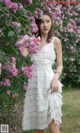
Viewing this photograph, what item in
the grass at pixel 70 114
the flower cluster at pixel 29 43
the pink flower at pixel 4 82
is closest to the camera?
the flower cluster at pixel 29 43

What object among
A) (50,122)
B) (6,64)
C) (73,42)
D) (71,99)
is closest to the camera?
(6,64)

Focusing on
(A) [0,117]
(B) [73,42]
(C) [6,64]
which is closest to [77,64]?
(B) [73,42]

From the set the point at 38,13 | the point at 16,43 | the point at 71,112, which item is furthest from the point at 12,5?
the point at 71,112

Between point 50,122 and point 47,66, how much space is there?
0.51 meters

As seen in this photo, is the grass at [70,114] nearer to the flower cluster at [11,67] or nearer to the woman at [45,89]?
the woman at [45,89]

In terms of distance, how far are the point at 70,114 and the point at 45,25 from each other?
2.93 m

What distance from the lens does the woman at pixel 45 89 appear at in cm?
397

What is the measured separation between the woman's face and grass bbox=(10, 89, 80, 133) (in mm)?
1830

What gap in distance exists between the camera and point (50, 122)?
13.1ft

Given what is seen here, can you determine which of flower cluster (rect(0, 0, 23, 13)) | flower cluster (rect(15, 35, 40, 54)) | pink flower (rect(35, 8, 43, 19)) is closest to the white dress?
pink flower (rect(35, 8, 43, 19))

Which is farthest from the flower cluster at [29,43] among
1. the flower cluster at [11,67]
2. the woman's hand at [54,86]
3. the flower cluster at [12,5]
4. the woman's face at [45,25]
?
the woman's face at [45,25]

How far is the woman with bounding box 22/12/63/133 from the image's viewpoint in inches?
156

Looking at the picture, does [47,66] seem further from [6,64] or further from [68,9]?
[68,9]

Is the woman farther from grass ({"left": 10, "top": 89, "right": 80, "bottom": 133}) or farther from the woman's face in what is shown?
grass ({"left": 10, "top": 89, "right": 80, "bottom": 133})
